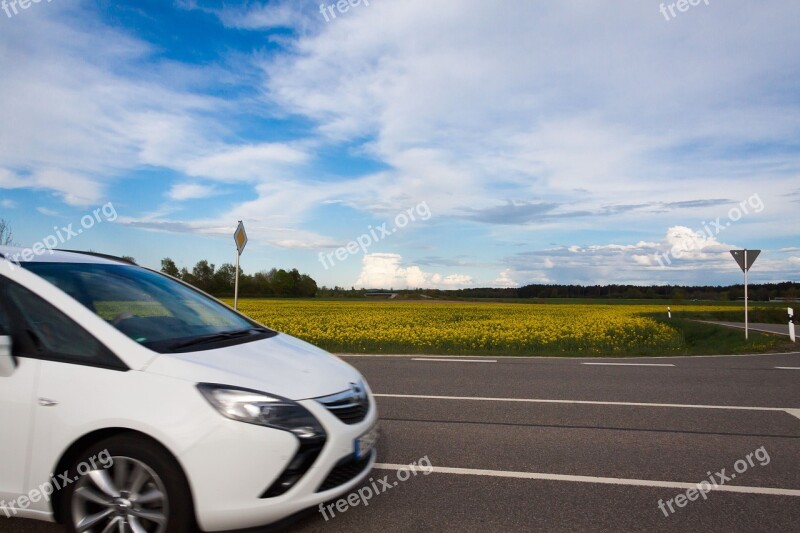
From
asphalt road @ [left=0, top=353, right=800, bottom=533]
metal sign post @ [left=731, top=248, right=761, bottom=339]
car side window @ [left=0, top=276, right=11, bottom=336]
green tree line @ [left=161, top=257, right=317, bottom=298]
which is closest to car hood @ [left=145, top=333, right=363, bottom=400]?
asphalt road @ [left=0, top=353, right=800, bottom=533]

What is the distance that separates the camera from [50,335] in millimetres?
3178

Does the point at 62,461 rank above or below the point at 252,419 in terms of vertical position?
below

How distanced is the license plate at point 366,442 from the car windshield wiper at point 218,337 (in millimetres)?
1057

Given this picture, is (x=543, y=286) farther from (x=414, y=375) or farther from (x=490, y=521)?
(x=490, y=521)

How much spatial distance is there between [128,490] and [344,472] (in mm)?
1087

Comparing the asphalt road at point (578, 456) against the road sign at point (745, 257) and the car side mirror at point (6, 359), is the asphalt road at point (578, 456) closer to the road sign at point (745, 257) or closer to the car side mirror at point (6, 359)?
the car side mirror at point (6, 359)

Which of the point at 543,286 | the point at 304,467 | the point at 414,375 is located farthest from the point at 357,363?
the point at 543,286

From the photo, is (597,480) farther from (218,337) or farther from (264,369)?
(218,337)

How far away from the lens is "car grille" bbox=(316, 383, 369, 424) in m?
3.30

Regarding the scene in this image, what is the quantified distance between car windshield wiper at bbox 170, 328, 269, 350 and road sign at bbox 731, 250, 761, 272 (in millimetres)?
17306

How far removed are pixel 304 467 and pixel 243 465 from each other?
0.32 m

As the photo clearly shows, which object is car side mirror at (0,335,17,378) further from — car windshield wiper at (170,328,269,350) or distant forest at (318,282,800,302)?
distant forest at (318,282,800,302)

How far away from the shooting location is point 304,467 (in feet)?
10.1

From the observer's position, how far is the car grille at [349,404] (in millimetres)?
3297
